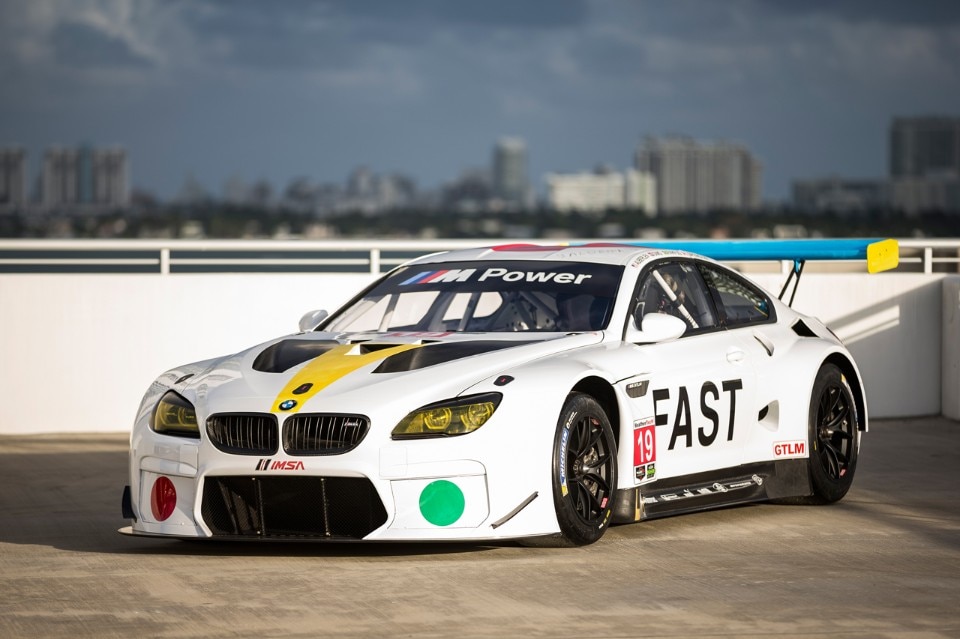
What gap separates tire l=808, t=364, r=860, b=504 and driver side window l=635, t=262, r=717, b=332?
0.84 m

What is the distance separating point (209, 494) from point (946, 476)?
5318 millimetres

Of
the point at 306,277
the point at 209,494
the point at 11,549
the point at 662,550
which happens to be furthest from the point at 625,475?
the point at 306,277

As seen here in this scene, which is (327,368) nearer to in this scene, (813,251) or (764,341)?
(764,341)

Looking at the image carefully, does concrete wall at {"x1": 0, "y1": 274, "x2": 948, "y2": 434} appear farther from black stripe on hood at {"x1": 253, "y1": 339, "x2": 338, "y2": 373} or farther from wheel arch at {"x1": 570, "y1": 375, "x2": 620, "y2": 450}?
wheel arch at {"x1": 570, "y1": 375, "x2": 620, "y2": 450}

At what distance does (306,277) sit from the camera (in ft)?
46.1

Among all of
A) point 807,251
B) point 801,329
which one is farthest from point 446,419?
point 807,251

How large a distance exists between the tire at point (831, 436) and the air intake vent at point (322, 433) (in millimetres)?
3007

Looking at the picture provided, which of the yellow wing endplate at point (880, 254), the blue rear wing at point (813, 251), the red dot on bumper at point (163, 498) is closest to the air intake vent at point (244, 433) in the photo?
the red dot on bumper at point (163, 498)

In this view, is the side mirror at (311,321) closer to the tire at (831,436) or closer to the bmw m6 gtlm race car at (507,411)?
the bmw m6 gtlm race car at (507,411)

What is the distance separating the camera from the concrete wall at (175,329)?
13.6 m

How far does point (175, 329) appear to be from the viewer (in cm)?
1388

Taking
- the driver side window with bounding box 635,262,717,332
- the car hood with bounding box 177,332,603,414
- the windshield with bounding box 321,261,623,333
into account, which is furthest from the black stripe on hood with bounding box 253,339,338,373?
the driver side window with bounding box 635,262,717,332

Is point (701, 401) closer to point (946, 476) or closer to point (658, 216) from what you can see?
point (946, 476)

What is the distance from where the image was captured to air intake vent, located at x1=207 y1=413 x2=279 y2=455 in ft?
23.0
